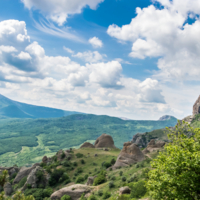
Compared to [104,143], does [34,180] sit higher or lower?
lower

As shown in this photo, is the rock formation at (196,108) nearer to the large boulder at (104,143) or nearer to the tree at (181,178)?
the large boulder at (104,143)

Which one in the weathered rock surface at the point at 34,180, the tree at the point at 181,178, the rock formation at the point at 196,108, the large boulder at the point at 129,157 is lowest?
the weathered rock surface at the point at 34,180

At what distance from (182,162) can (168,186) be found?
3.20 meters

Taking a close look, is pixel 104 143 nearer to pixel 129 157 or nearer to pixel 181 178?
pixel 129 157

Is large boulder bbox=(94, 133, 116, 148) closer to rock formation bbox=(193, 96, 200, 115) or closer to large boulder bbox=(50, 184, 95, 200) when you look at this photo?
large boulder bbox=(50, 184, 95, 200)

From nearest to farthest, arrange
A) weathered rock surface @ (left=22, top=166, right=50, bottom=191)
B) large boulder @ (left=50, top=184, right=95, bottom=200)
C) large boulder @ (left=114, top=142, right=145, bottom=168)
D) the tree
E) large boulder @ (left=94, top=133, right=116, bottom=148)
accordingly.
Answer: the tree, large boulder @ (left=50, top=184, right=95, bottom=200), large boulder @ (left=114, top=142, right=145, bottom=168), weathered rock surface @ (left=22, top=166, right=50, bottom=191), large boulder @ (left=94, top=133, right=116, bottom=148)

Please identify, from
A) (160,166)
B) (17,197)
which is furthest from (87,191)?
(160,166)

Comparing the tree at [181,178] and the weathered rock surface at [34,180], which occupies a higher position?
the tree at [181,178]

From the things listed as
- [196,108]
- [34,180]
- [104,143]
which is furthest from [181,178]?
[196,108]

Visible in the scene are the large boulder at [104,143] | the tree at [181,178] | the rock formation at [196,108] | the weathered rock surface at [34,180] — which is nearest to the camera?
the tree at [181,178]

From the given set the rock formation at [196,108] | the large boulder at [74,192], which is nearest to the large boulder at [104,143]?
the large boulder at [74,192]

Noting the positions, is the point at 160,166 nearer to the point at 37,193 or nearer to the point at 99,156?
the point at 37,193

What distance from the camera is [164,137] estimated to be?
554 ft

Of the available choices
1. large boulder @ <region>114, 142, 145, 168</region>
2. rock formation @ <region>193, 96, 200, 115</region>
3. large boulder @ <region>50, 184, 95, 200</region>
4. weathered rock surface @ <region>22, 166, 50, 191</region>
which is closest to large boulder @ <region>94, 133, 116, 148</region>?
large boulder @ <region>114, 142, 145, 168</region>
